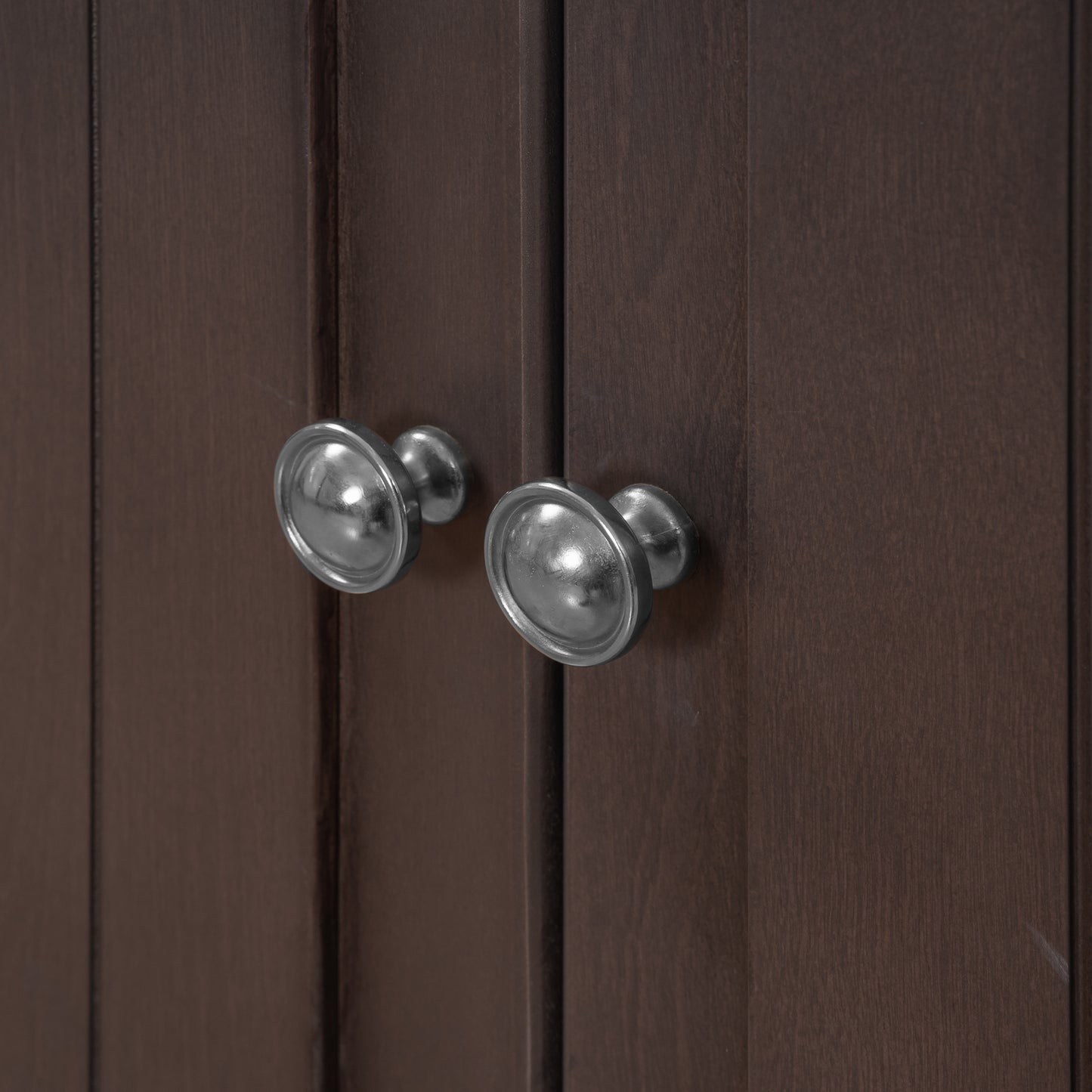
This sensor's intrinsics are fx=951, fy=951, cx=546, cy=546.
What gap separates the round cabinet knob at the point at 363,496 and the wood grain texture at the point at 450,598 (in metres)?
0.01

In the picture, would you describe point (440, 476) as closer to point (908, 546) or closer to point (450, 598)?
point (450, 598)

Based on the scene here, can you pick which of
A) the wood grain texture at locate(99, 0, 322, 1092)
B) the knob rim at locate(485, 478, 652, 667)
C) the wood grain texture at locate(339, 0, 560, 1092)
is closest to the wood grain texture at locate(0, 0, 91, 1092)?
the wood grain texture at locate(99, 0, 322, 1092)

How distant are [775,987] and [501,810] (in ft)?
0.43

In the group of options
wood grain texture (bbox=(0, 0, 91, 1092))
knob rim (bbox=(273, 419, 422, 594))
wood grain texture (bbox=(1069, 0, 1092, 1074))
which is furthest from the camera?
wood grain texture (bbox=(0, 0, 91, 1092))

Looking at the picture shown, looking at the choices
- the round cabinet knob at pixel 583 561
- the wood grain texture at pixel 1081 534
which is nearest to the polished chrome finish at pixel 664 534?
the round cabinet knob at pixel 583 561

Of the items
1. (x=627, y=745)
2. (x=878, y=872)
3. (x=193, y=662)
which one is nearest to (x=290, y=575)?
(x=193, y=662)

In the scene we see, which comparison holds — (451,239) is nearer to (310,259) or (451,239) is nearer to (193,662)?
(310,259)

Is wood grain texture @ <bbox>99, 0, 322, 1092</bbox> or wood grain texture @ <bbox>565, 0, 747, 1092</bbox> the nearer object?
wood grain texture @ <bbox>565, 0, 747, 1092</bbox>

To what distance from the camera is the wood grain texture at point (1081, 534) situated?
10.7 inches

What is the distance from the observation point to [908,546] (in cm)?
31

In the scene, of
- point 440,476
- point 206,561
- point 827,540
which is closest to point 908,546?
point 827,540

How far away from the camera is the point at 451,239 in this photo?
41cm

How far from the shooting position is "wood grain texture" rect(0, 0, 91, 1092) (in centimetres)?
51

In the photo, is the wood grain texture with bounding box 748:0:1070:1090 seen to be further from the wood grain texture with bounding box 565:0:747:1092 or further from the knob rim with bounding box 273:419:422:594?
the knob rim with bounding box 273:419:422:594
